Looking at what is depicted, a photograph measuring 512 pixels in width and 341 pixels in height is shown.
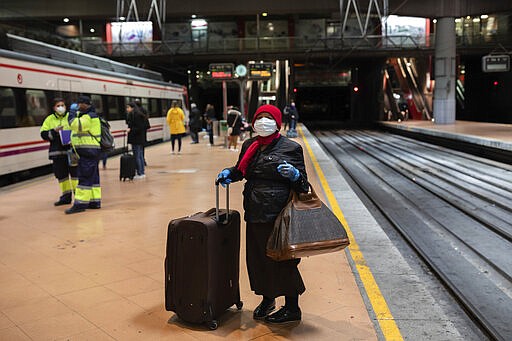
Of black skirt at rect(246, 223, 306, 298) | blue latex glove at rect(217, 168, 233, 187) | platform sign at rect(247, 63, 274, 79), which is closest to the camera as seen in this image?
black skirt at rect(246, 223, 306, 298)

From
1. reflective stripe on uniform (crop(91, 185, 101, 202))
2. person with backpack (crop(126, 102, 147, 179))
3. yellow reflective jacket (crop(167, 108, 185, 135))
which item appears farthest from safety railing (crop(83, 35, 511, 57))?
reflective stripe on uniform (crop(91, 185, 101, 202))

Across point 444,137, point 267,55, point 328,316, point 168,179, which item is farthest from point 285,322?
point 267,55

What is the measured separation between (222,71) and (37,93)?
10216 millimetres

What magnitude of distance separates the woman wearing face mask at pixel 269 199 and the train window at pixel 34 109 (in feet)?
32.6

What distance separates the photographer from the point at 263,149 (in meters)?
4.10

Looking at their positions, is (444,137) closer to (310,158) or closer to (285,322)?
(310,158)

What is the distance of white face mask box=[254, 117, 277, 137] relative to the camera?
4016 millimetres

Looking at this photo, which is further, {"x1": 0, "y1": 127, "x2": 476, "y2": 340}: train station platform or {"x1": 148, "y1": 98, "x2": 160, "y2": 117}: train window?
{"x1": 148, "y1": 98, "x2": 160, "y2": 117}: train window

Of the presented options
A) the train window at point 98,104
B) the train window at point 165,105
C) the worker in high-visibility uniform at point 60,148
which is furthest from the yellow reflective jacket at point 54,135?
the train window at point 165,105

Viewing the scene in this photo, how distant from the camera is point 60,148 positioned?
9.13m

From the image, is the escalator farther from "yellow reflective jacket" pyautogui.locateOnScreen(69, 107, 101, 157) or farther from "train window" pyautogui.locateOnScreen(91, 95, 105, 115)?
"yellow reflective jacket" pyautogui.locateOnScreen(69, 107, 101, 157)

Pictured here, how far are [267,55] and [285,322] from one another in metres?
31.8

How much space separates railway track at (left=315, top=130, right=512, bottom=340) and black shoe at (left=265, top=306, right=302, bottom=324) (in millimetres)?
1535

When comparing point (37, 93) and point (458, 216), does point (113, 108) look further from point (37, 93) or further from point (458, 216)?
point (458, 216)
